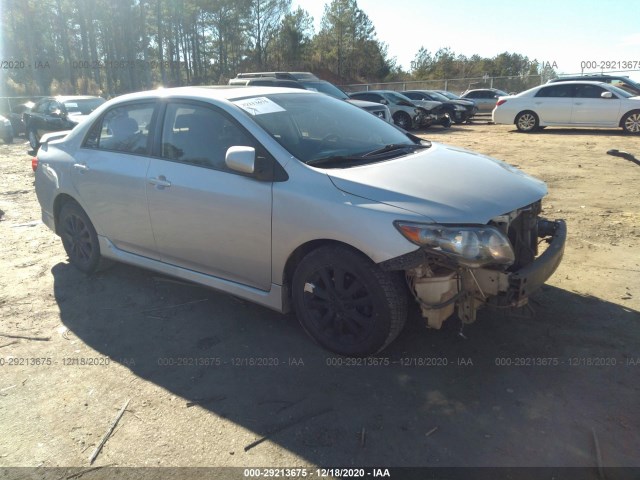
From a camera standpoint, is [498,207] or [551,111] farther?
[551,111]

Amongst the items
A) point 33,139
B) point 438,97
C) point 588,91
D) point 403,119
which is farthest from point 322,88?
point 438,97

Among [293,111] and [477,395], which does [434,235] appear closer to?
[477,395]

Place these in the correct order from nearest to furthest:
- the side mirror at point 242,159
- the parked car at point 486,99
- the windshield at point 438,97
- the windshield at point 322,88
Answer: the side mirror at point 242,159, the windshield at point 322,88, the windshield at point 438,97, the parked car at point 486,99

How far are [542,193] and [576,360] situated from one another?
3.68ft

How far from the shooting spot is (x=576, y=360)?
122 inches

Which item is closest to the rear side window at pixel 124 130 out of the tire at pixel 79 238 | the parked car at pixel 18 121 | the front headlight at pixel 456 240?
the tire at pixel 79 238

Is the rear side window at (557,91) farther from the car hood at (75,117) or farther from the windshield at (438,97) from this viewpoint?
the car hood at (75,117)

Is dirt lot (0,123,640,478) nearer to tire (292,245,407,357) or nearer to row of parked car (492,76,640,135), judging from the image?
tire (292,245,407,357)

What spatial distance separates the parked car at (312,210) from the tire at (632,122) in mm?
13304

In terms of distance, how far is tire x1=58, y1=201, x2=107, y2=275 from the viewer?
4.63m

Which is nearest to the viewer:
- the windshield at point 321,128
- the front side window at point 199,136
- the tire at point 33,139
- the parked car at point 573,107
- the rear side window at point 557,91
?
the windshield at point 321,128

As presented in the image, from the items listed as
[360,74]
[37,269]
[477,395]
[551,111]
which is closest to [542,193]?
[477,395]

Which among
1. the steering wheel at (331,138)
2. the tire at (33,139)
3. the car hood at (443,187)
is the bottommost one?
the tire at (33,139)

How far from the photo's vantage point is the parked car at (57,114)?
45.8ft
